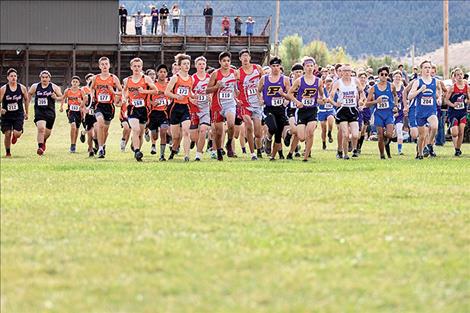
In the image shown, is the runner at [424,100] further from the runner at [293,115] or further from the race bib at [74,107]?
the race bib at [74,107]

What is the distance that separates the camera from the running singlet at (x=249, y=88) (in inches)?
972

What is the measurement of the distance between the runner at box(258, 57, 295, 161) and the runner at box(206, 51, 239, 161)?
2.19ft

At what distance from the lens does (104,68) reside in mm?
25859

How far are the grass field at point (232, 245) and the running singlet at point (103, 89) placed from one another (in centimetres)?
867

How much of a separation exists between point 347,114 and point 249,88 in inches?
95.3

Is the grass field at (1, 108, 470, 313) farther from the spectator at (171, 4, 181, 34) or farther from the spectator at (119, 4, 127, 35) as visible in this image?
the spectator at (171, 4, 181, 34)

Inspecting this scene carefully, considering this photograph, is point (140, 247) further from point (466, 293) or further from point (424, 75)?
point (424, 75)

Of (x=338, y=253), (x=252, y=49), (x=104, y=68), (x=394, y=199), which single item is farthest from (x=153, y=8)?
(x=338, y=253)

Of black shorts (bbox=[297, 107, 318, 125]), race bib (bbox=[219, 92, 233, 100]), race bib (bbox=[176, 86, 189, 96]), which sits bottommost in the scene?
black shorts (bbox=[297, 107, 318, 125])

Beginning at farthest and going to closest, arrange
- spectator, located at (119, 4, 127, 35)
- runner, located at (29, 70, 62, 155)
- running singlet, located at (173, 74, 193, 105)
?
spectator, located at (119, 4, 127, 35) → runner, located at (29, 70, 62, 155) → running singlet, located at (173, 74, 193, 105)

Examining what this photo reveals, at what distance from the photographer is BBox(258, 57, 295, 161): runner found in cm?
2417

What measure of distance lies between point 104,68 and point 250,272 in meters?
17.5

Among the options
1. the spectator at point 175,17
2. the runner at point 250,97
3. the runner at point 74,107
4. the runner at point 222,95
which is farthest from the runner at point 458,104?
the spectator at point 175,17

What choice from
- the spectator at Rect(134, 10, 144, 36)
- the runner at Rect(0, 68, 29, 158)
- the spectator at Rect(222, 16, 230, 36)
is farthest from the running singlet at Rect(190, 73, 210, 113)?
the spectator at Rect(222, 16, 230, 36)
